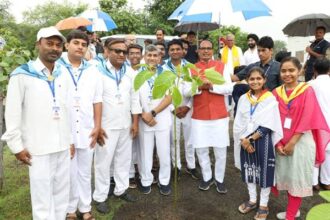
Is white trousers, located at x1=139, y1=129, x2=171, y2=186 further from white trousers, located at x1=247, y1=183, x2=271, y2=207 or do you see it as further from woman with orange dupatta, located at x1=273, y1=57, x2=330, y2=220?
woman with orange dupatta, located at x1=273, y1=57, x2=330, y2=220

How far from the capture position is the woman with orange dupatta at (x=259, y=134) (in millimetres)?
3363

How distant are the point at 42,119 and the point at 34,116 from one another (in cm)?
7

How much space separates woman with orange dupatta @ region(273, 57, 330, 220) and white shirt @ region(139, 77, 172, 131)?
150 centimetres

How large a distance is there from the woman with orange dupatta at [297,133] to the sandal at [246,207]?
48cm

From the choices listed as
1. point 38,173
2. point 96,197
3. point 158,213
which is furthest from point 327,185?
point 38,173

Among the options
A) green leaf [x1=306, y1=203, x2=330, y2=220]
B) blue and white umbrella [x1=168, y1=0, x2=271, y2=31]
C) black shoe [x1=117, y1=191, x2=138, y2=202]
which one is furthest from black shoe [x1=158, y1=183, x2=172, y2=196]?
green leaf [x1=306, y1=203, x2=330, y2=220]

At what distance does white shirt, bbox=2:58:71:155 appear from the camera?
101 inches

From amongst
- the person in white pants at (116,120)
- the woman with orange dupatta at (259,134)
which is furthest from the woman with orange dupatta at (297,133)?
the person in white pants at (116,120)

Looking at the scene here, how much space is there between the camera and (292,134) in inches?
129

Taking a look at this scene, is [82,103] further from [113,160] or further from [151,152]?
[151,152]

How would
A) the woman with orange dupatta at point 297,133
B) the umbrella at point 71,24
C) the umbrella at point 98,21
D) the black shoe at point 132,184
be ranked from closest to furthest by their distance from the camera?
the woman with orange dupatta at point 297,133 < the black shoe at point 132,184 < the umbrella at point 71,24 < the umbrella at point 98,21

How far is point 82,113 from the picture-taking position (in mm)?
3289

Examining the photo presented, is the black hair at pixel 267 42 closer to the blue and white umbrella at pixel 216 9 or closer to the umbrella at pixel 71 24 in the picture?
the blue and white umbrella at pixel 216 9

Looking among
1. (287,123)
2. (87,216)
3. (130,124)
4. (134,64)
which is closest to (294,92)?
(287,123)
